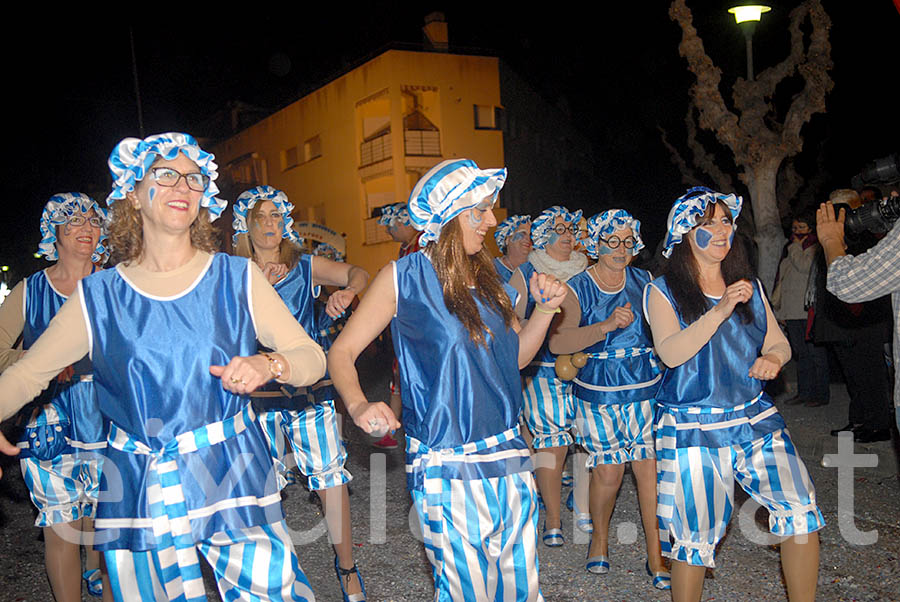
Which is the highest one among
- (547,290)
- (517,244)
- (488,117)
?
(488,117)

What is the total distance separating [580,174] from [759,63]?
2106 cm

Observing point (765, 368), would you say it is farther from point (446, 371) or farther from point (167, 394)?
point (167, 394)

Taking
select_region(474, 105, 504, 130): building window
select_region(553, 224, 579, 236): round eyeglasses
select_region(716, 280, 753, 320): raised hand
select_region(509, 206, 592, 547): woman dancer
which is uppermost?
select_region(474, 105, 504, 130): building window

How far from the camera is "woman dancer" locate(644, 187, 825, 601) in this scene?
347 cm

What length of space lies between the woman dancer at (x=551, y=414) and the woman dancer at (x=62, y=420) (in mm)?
2549

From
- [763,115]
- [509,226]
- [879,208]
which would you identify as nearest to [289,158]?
[763,115]

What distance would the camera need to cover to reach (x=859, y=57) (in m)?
16.0

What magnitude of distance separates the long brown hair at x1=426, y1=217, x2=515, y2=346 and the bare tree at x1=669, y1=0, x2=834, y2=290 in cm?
867

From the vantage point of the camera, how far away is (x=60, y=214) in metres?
4.38

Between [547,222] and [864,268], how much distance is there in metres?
3.02

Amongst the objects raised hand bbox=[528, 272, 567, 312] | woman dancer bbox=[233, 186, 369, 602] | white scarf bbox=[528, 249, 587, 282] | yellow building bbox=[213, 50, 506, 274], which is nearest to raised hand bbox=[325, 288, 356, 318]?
woman dancer bbox=[233, 186, 369, 602]

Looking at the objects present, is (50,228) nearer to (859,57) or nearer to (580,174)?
(859,57)

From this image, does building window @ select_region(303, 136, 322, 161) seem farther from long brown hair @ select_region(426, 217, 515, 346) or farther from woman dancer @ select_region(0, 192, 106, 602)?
long brown hair @ select_region(426, 217, 515, 346)

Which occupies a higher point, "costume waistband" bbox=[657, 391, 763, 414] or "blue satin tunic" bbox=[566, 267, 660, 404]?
"blue satin tunic" bbox=[566, 267, 660, 404]
